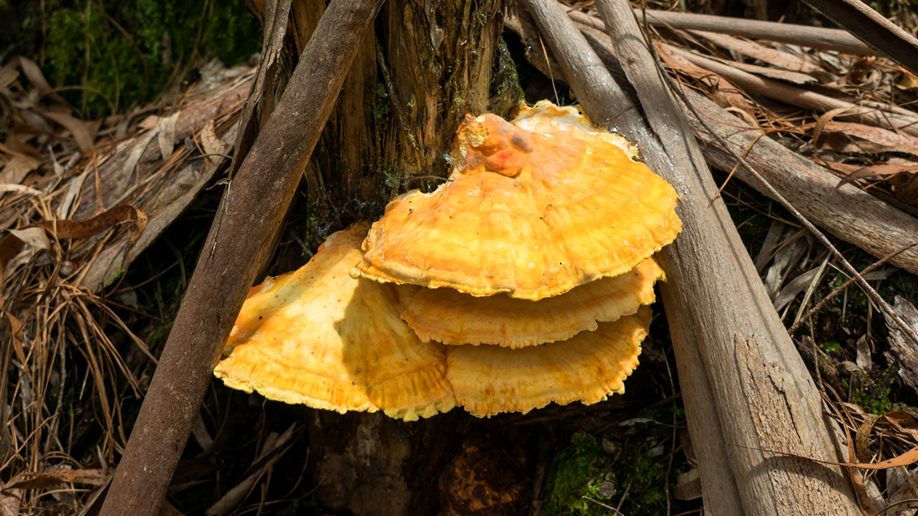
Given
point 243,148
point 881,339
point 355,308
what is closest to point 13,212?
point 243,148

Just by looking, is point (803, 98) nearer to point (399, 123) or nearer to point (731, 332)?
point (731, 332)


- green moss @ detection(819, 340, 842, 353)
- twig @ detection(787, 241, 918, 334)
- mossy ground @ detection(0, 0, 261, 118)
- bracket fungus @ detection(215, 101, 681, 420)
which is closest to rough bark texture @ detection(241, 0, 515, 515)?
bracket fungus @ detection(215, 101, 681, 420)

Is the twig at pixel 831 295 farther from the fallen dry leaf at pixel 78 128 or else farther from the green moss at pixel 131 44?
the fallen dry leaf at pixel 78 128

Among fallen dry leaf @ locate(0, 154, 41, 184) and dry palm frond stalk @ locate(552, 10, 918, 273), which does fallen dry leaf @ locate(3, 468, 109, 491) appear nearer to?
fallen dry leaf @ locate(0, 154, 41, 184)

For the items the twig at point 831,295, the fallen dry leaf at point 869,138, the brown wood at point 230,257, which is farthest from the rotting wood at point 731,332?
the brown wood at point 230,257

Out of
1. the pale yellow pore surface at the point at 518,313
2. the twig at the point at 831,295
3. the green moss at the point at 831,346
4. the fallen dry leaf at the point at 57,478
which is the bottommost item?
the fallen dry leaf at the point at 57,478

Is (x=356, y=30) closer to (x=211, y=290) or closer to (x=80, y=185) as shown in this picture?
(x=211, y=290)

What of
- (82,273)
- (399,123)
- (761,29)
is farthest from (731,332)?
(82,273)
